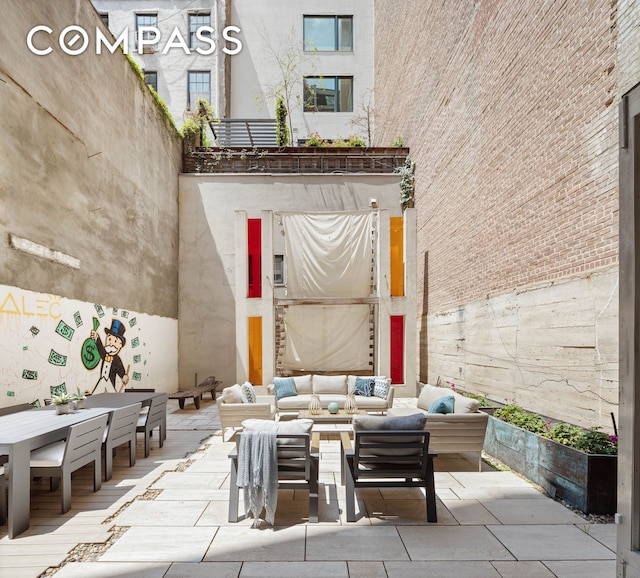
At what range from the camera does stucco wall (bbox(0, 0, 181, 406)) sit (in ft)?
21.4

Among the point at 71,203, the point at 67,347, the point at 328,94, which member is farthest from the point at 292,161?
the point at 67,347

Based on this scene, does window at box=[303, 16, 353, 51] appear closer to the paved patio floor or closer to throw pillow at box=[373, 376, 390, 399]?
throw pillow at box=[373, 376, 390, 399]

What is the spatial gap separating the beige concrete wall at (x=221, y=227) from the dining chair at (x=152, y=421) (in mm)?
6672

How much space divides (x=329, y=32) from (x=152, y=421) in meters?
17.2

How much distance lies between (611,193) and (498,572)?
417 cm

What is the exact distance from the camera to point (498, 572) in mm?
3477

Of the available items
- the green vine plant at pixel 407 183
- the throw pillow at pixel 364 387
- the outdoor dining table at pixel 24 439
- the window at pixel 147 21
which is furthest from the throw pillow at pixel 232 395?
the window at pixel 147 21

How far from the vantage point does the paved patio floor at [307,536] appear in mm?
3514

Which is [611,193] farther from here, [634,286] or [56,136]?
[56,136]

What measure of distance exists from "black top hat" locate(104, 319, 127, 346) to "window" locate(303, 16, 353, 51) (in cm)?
1406

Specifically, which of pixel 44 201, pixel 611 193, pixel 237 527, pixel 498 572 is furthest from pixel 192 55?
pixel 498 572

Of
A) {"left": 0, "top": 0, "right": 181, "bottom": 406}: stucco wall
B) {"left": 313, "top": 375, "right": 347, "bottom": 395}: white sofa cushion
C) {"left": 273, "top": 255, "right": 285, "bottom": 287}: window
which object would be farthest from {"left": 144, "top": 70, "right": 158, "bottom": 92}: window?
{"left": 313, "top": 375, "right": 347, "bottom": 395}: white sofa cushion

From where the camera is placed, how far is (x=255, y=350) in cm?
1230

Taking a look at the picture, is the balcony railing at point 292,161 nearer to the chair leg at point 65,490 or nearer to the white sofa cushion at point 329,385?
the white sofa cushion at point 329,385
